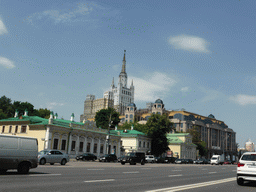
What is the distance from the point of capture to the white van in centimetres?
1427

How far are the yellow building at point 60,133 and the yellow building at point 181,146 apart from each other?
1387 inches

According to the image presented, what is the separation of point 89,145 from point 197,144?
214 feet

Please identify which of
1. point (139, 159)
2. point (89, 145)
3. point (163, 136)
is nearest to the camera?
point (139, 159)

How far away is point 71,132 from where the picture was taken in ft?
168

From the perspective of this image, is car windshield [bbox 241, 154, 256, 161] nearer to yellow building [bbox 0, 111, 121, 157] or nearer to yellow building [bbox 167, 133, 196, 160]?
yellow building [bbox 0, 111, 121, 157]

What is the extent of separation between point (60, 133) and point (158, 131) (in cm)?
3250

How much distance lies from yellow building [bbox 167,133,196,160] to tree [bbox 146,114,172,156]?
11728 millimetres

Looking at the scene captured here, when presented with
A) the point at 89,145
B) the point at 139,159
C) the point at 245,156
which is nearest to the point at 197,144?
the point at 89,145

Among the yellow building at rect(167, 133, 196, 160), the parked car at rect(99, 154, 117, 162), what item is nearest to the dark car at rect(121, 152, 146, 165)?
the parked car at rect(99, 154, 117, 162)

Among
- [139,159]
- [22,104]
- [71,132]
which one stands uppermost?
[22,104]

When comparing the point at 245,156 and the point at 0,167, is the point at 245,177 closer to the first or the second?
the point at 245,156

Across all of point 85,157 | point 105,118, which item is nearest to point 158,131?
point 105,118

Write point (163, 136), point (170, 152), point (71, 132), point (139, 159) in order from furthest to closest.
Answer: point (170, 152) → point (163, 136) → point (71, 132) → point (139, 159)

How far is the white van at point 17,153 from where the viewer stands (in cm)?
1427
